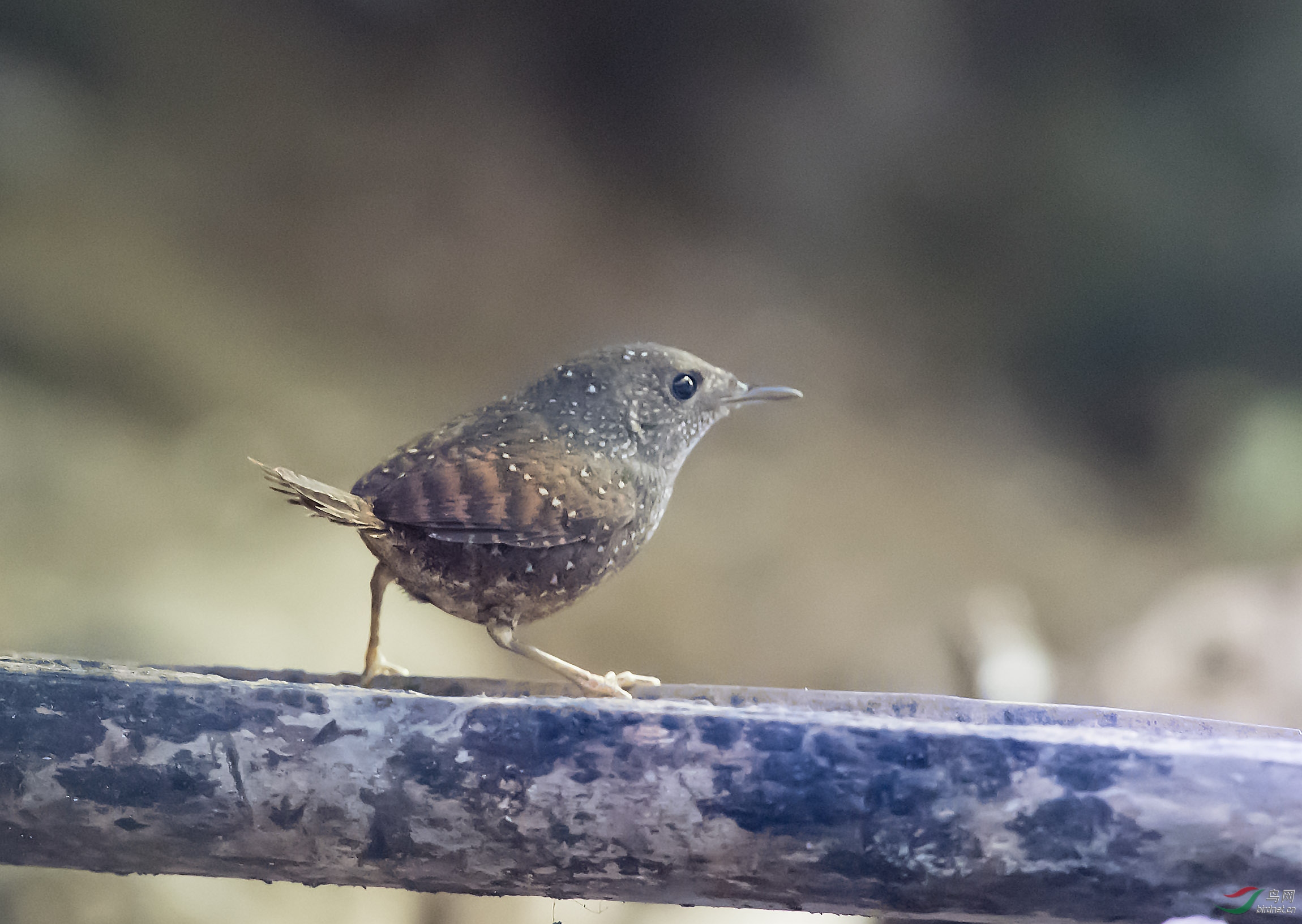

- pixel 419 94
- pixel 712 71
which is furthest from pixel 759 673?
pixel 419 94

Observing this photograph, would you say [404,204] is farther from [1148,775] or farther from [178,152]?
[1148,775]

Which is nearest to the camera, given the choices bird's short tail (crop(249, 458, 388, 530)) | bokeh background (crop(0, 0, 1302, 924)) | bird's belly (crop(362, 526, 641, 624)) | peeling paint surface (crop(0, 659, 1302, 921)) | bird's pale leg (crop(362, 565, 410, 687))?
peeling paint surface (crop(0, 659, 1302, 921))

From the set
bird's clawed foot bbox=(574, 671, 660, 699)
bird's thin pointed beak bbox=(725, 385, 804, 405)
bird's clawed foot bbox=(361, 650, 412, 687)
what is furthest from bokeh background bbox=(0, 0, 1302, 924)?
bird's clawed foot bbox=(574, 671, 660, 699)

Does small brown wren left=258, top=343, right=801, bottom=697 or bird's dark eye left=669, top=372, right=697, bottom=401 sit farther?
bird's dark eye left=669, top=372, right=697, bottom=401

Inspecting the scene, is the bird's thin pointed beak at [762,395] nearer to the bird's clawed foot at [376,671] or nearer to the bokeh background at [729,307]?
the bird's clawed foot at [376,671]

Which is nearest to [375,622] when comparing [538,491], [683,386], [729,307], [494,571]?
[494,571]

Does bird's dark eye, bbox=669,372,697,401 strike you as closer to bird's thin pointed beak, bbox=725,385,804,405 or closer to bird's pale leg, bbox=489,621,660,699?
bird's thin pointed beak, bbox=725,385,804,405

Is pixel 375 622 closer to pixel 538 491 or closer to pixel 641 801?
pixel 538 491
